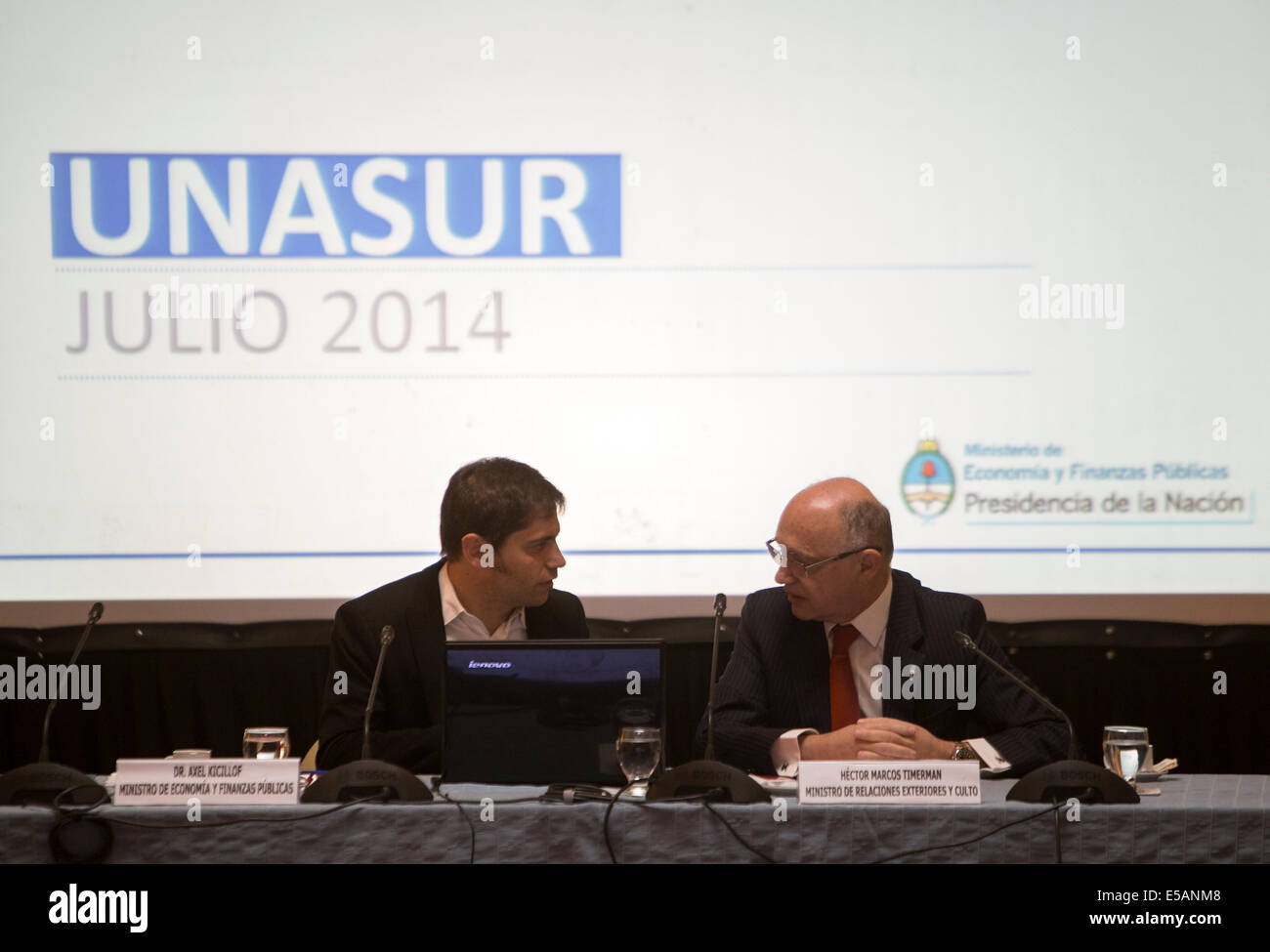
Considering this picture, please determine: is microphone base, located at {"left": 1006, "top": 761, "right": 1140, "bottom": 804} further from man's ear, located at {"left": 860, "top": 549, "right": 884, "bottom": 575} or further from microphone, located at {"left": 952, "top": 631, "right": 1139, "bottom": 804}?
man's ear, located at {"left": 860, "top": 549, "right": 884, "bottom": 575}

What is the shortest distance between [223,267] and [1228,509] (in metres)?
2.82

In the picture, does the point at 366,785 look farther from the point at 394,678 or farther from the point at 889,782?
the point at 889,782

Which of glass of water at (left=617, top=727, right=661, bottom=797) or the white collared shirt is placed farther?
the white collared shirt

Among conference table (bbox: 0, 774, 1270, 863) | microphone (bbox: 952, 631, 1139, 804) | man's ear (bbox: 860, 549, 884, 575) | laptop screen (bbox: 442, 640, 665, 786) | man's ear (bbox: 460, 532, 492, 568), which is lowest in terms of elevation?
conference table (bbox: 0, 774, 1270, 863)

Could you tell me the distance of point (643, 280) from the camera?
11.8ft

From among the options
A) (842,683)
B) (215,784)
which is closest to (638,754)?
(215,784)

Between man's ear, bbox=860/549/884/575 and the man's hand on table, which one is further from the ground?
man's ear, bbox=860/549/884/575

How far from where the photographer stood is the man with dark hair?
252 centimetres

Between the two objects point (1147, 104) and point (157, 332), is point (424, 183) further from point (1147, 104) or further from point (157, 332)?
point (1147, 104)

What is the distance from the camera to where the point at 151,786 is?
1.89 meters

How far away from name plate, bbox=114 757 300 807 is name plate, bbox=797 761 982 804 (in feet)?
2.45

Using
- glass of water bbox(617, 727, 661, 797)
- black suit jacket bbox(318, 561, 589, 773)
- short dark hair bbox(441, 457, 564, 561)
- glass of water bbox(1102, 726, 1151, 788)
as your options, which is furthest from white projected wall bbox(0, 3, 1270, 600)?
glass of water bbox(617, 727, 661, 797)
